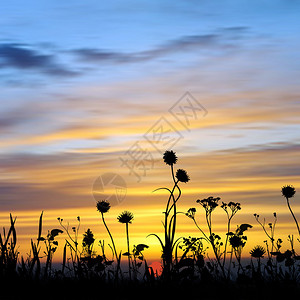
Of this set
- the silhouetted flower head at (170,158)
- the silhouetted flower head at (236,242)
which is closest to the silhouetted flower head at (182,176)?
the silhouetted flower head at (170,158)

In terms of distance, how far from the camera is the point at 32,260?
977cm

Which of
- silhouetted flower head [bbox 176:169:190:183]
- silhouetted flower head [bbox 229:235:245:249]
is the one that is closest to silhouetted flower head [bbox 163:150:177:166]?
silhouetted flower head [bbox 176:169:190:183]

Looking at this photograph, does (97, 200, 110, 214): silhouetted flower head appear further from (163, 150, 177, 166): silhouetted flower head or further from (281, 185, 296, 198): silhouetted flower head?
(281, 185, 296, 198): silhouetted flower head

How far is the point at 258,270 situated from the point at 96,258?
294cm

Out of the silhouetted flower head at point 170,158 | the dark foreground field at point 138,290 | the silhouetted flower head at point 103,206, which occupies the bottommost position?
the dark foreground field at point 138,290

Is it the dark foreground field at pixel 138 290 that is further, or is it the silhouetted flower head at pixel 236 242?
the silhouetted flower head at pixel 236 242

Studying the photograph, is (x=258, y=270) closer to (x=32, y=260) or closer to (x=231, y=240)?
(x=231, y=240)

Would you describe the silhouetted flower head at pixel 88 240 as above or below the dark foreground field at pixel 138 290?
above

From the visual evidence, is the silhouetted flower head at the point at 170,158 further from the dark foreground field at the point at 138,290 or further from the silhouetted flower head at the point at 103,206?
the dark foreground field at the point at 138,290

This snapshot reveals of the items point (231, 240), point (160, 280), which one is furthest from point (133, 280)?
point (231, 240)

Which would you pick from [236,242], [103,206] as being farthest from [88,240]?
[236,242]

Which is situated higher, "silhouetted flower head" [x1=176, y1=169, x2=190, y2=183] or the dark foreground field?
"silhouetted flower head" [x1=176, y1=169, x2=190, y2=183]

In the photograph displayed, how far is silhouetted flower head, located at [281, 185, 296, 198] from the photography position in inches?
442

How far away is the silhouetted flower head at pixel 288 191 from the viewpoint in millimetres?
11234
